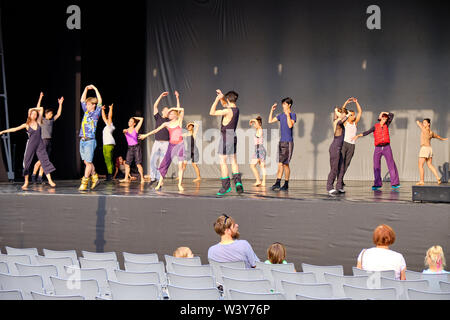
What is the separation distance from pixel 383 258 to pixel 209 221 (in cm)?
303

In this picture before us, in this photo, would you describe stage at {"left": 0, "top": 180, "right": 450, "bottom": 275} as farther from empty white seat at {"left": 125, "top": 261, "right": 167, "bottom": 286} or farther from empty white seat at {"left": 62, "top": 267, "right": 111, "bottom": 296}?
empty white seat at {"left": 62, "top": 267, "right": 111, "bottom": 296}

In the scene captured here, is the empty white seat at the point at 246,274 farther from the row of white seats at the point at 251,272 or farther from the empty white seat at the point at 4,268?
the empty white seat at the point at 4,268

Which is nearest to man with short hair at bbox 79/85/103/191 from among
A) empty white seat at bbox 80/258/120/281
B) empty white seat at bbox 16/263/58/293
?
empty white seat at bbox 80/258/120/281

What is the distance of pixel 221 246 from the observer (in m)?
5.23

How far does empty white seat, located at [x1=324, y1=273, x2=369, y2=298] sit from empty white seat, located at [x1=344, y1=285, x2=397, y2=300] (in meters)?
0.38

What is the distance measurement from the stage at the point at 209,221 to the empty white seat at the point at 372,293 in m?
3.14

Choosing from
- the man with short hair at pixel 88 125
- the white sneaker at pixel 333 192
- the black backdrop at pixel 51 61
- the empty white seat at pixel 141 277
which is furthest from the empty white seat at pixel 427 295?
the black backdrop at pixel 51 61

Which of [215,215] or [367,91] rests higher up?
[367,91]

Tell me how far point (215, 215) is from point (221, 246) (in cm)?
195

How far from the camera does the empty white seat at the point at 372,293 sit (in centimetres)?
348

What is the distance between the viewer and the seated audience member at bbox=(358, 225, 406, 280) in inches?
180

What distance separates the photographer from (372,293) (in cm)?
350
